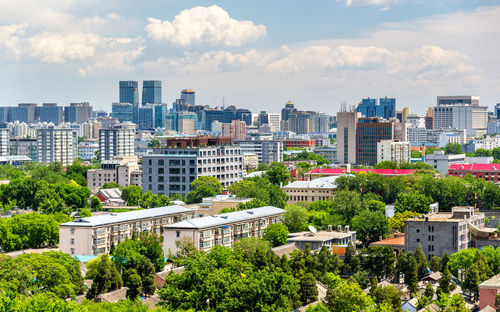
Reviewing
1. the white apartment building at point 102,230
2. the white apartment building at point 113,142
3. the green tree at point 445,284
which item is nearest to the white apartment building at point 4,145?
the white apartment building at point 113,142

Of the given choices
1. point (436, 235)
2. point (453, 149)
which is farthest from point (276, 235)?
point (453, 149)

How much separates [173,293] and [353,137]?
3801 inches

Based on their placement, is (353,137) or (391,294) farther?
(353,137)

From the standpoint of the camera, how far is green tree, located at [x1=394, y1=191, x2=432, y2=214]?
7194 centimetres

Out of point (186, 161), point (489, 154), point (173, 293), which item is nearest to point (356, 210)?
point (186, 161)

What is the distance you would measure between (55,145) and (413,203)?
105m

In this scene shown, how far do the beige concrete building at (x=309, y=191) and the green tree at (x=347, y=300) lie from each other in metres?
40.3

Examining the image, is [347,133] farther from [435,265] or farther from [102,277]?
[102,277]

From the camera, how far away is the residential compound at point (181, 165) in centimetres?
8619

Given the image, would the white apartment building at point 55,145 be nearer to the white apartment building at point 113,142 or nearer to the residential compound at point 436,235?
the white apartment building at point 113,142

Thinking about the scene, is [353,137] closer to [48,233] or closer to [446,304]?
[48,233]

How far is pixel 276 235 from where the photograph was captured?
58.4 m

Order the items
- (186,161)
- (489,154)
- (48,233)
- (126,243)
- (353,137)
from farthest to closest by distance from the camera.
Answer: (489,154) < (353,137) < (186,161) < (48,233) < (126,243)

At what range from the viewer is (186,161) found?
283 ft
